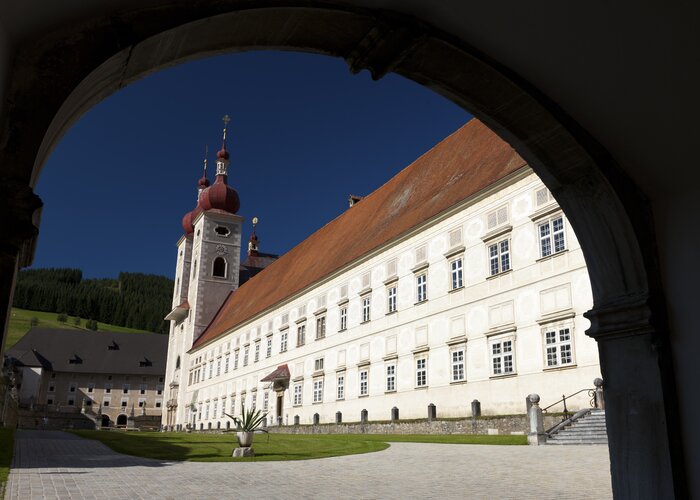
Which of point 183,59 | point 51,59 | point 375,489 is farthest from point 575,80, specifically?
point 375,489

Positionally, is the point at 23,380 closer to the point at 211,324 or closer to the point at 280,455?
the point at 211,324

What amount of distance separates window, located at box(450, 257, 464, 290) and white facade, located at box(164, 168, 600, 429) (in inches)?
2.3

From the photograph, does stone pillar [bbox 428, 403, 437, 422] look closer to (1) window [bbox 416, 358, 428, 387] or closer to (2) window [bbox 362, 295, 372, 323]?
(1) window [bbox 416, 358, 428, 387]

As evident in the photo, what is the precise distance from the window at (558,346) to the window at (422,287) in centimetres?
751

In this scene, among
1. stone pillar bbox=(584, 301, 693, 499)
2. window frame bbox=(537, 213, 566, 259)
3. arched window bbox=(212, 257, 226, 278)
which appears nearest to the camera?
stone pillar bbox=(584, 301, 693, 499)

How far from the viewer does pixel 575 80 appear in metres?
4.96

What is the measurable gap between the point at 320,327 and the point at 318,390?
3718 mm

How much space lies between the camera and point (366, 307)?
33.1 meters

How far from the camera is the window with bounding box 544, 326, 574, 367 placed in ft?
67.2

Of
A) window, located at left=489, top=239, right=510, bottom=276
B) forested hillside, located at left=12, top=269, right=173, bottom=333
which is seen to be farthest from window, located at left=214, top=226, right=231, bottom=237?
forested hillside, located at left=12, top=269, right=173, bottom=333

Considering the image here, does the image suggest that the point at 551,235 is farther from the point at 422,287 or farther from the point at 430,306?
the point at 422,287

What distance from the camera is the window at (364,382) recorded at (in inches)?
1255

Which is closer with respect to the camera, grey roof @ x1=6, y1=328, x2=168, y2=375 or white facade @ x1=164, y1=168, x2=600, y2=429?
white facade @ x1=164, y1=168, x2=600, y2=429

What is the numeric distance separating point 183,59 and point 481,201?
21982 millimetres
